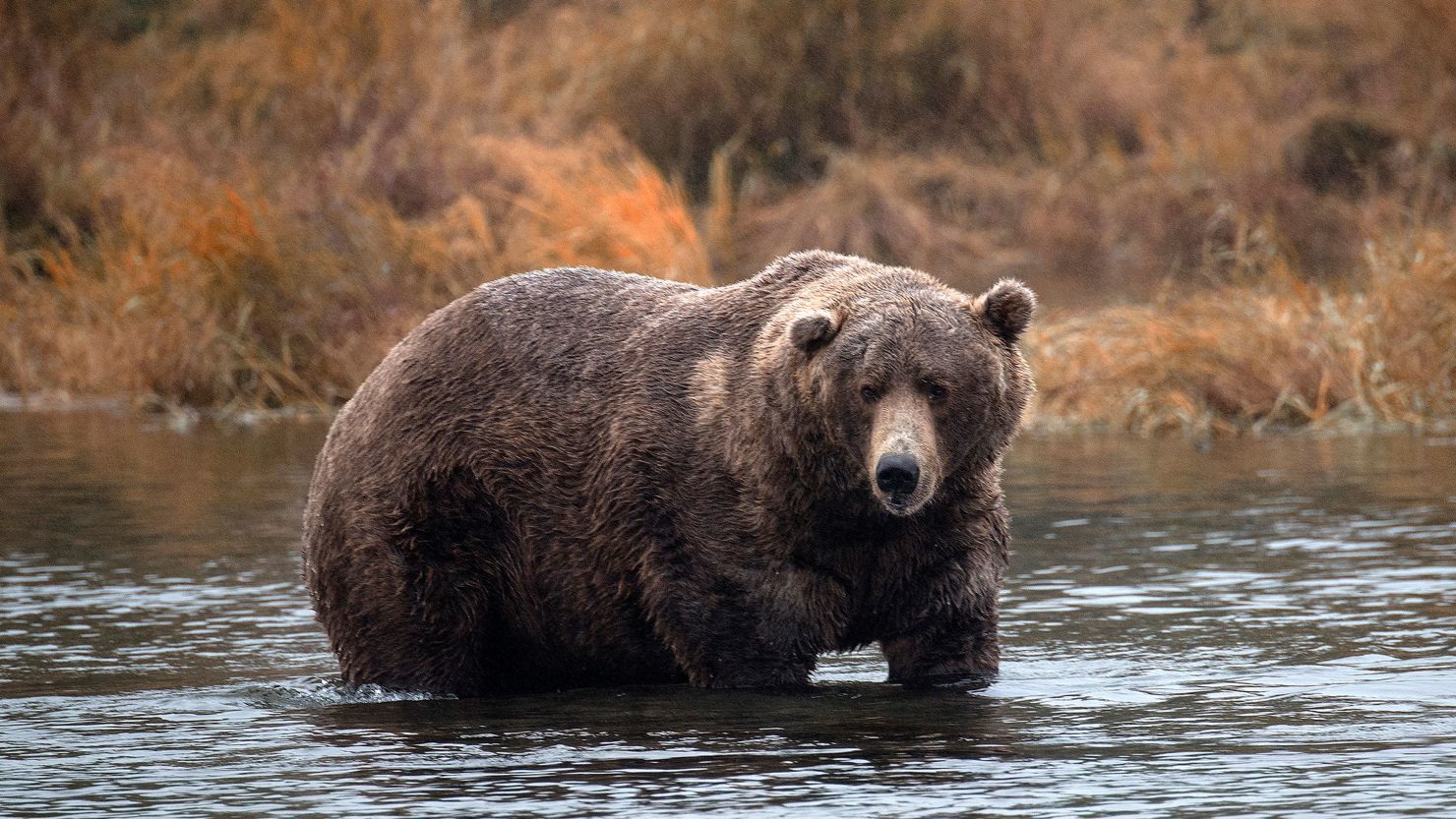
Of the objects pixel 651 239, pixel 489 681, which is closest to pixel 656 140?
pixel 651 239

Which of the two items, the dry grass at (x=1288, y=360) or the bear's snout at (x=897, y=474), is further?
the dry grass at (x=1288, y=360)

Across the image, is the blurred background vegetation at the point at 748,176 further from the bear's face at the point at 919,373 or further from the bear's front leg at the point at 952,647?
the bear's face at the point at 919,373

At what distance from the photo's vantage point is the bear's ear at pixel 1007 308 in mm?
7043

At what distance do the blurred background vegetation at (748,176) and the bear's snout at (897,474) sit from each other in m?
8.24

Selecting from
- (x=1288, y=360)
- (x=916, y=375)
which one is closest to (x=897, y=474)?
(x=916, y=375)

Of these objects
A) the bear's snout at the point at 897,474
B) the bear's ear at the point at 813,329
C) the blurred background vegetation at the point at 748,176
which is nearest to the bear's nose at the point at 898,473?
the bear's snout at the point at 897,474

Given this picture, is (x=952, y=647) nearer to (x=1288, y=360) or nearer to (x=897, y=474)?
(x=897, y=474)

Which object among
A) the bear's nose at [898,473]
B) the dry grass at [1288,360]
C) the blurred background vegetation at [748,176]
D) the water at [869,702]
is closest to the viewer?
the water at [869,702]

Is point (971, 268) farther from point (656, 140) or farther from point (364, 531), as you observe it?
point (364, 531)

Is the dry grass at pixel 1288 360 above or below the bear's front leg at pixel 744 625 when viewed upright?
above

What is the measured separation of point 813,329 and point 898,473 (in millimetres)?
562

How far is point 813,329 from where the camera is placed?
693 centimetres

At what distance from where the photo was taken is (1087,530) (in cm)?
1096

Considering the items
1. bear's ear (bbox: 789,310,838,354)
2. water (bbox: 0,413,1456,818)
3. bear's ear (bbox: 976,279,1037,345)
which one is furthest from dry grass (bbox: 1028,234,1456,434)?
bear's ear (bbox: 789,310,838,354)
